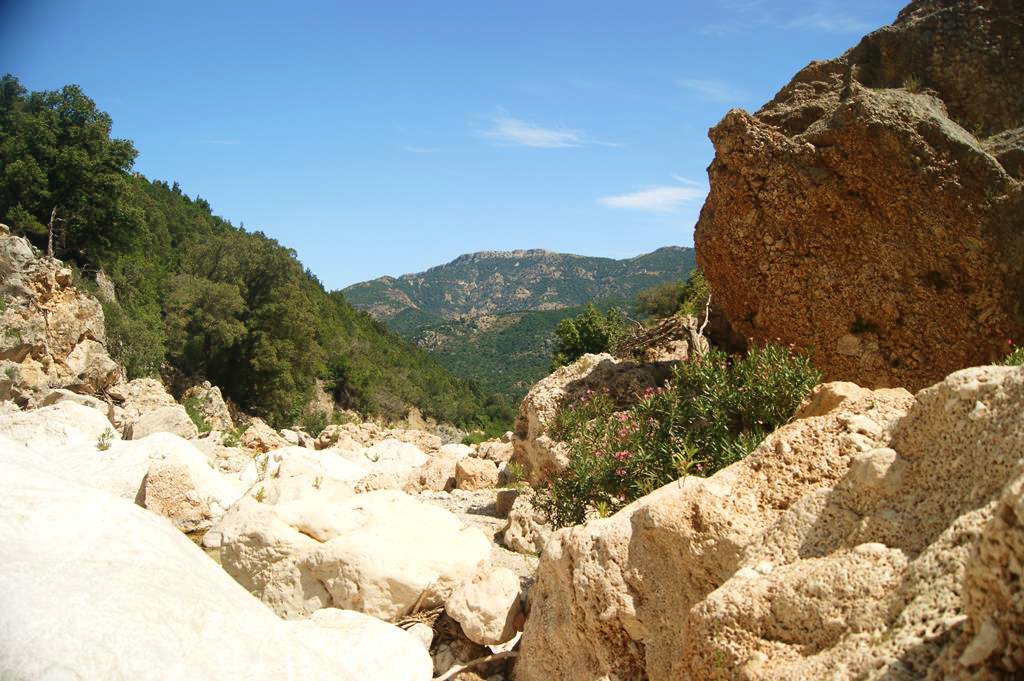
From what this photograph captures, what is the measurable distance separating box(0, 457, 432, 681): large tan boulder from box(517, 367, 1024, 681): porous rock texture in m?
1.56

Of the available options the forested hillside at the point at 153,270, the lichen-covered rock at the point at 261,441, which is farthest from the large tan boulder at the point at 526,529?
the forested hillside at the point at 153,270

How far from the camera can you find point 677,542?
424 cm

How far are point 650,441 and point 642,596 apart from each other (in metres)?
2.56

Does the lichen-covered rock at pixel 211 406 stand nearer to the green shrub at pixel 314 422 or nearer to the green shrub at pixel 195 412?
the green shrub at pixel 195 412

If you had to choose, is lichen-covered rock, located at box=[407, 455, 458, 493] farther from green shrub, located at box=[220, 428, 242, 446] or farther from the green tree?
the green tree

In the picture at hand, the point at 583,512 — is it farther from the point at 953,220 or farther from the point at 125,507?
the point at 953,220

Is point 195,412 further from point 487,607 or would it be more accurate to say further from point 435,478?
point 487,607

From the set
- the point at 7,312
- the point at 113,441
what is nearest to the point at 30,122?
the point at 7,312

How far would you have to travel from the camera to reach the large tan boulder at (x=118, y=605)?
3.34 m

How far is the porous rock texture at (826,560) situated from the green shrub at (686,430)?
119cm

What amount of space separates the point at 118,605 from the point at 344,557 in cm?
286

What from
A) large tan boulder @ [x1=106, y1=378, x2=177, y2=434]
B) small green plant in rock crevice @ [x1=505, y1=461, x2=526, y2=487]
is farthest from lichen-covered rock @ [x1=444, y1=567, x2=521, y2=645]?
large tan boulder @ [x1=106, y1=378, x2=177, y2=434]

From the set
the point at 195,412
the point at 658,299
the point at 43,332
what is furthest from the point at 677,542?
the point at 658,299

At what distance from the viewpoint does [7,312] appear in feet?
66.0
